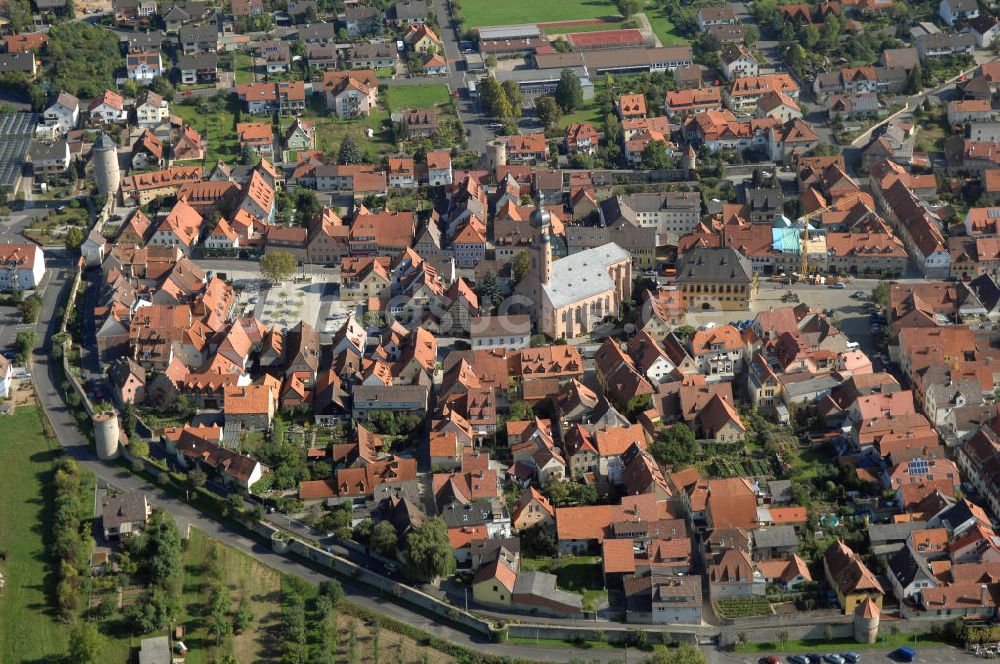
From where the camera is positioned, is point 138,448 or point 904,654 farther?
point 138,448

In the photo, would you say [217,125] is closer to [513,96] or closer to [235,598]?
[513,96]

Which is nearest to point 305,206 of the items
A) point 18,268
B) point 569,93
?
point 18,268

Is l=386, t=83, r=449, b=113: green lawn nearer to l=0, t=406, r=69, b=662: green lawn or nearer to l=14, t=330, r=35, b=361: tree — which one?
l=14, t=330, r=35, b=361: tree

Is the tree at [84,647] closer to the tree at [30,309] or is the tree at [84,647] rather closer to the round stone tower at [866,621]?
the tree at [30,309]

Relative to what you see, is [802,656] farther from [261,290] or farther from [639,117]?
[639,117]

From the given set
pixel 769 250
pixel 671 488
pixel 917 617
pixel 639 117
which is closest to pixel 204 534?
pixel 671 488

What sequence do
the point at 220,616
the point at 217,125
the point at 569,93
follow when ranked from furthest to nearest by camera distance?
the point at 217,125 < the point at 569,93 < the point at 220,616

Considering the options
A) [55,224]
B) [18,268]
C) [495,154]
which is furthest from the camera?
[495,154]
